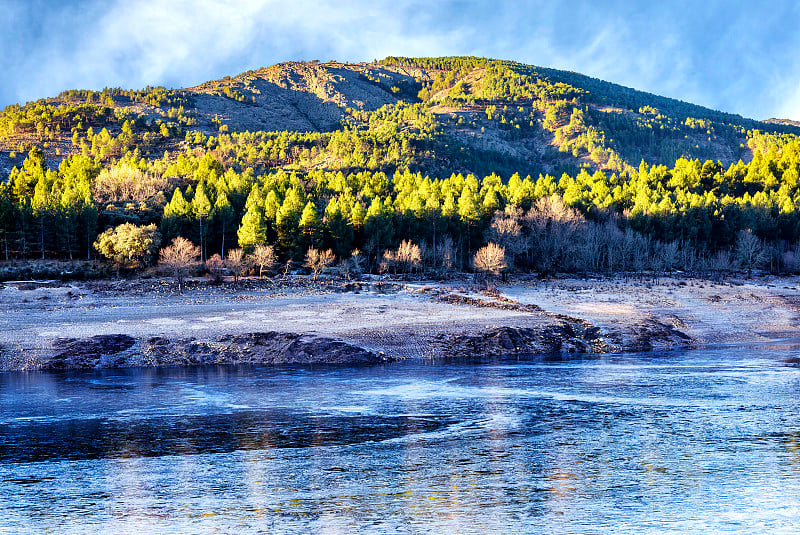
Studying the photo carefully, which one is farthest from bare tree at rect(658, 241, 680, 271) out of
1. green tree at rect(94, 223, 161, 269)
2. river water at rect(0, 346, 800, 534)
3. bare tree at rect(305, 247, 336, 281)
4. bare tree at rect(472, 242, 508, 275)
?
green tree at rect(94, 223, 161, 269)

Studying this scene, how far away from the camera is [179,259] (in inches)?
2559

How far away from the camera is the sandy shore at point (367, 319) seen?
34375 millimetres

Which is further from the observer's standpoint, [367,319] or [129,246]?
[129,246]

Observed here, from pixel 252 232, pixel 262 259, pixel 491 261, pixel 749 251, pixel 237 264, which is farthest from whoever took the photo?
pixel 749 251

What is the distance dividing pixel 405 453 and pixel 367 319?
82.1 ft

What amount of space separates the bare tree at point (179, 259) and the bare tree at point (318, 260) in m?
12.8

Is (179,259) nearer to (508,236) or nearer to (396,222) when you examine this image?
(396,222)

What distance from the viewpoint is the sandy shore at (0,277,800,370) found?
34375 mm

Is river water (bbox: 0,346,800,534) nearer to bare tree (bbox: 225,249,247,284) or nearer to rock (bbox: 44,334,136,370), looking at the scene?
rock (bbox: 44,334,136,370)

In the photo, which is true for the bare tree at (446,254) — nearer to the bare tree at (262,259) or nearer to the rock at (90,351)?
the bare tree at (262,259)

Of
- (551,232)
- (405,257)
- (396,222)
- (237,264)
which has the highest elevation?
(396,222)

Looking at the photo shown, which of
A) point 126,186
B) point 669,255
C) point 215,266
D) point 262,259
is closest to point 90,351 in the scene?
point 262,259

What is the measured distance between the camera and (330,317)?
41938mm

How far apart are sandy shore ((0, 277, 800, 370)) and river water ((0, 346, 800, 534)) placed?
6.63 m
